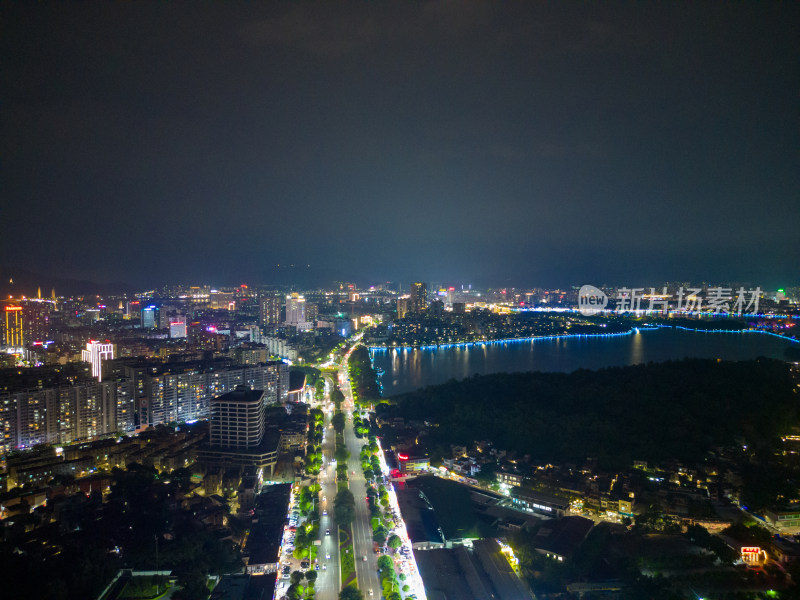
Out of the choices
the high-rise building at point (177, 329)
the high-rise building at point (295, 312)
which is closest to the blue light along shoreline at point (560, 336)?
the high-rise building at point (295, 312)

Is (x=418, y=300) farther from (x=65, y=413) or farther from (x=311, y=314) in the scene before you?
(x=65, y=413)

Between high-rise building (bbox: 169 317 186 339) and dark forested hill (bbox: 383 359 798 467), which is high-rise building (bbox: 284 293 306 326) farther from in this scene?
dark forested hill (bbox: 383 359 798 467)

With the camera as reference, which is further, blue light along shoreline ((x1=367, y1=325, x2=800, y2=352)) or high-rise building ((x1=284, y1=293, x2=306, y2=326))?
high-rise building ((x1=284, y1=293, x2=306, y2=326))

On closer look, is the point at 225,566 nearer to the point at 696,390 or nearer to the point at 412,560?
the point at 412,560

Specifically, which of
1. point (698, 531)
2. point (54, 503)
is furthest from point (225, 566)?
point (698, 531)
